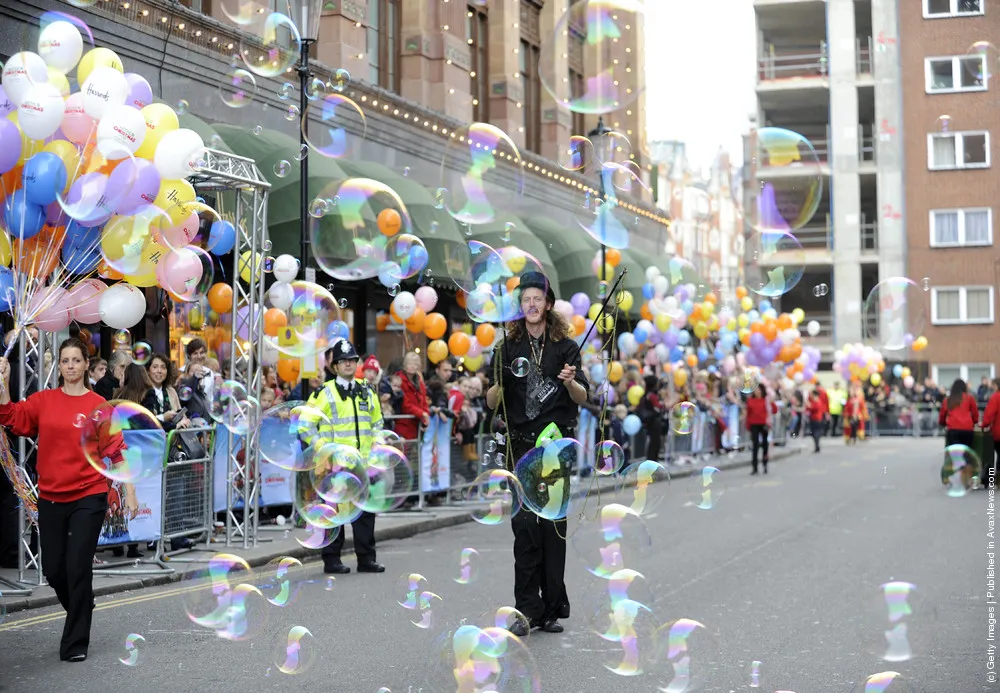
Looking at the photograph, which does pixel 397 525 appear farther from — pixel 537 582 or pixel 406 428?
pixel 537 582

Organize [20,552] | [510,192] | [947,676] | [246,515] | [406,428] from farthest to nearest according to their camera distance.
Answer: [510,192] → [406,428] → [246,515] → [20,552] → [947,676]

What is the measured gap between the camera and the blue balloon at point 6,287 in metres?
8.95

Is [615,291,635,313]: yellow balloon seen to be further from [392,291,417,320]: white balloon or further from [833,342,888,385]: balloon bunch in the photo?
[833,342,888,385]: balloon bunch

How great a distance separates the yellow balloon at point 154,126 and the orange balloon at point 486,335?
8986 millimetres

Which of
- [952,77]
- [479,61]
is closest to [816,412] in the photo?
[952,77]

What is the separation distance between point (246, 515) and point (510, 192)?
1794 centimetres

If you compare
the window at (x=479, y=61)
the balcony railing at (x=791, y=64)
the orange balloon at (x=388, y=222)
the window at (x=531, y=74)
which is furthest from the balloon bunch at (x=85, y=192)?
the balcony railing at (x=791, y=64)

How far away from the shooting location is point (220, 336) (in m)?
17.2

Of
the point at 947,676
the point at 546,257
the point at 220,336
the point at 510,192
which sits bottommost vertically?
the point at 947,676

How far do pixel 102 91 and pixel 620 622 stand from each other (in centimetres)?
546

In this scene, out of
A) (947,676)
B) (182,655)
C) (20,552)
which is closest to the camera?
(947,676)

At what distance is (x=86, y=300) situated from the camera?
9.38 metres

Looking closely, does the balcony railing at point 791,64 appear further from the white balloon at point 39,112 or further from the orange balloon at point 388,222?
the white balloon at point 39,112

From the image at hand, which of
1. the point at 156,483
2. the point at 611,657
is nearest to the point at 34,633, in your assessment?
the point at 156,483
